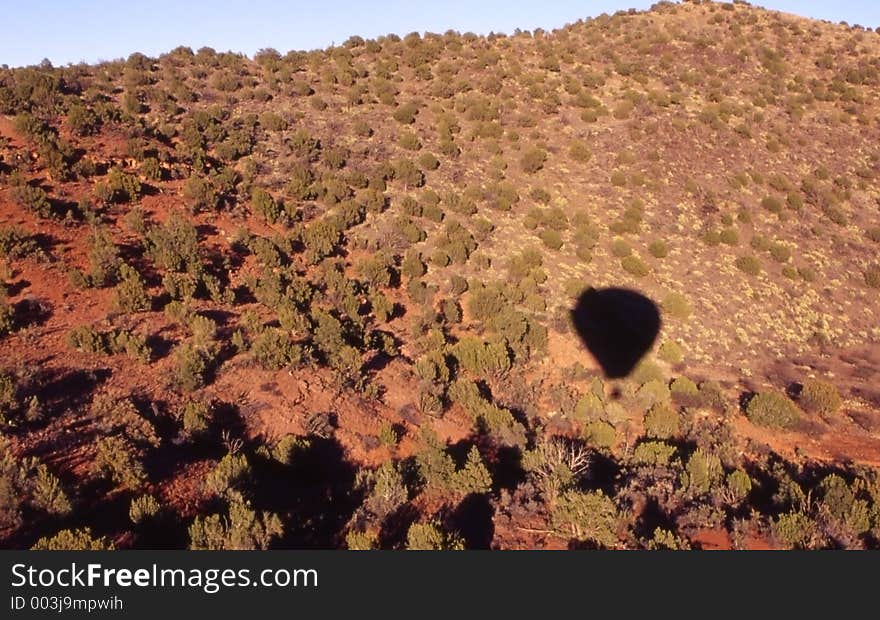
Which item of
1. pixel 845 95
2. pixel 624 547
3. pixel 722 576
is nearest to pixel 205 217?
pixel 624 547

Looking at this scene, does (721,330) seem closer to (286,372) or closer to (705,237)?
(705,237)

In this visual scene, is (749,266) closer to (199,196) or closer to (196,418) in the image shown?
(196,418)

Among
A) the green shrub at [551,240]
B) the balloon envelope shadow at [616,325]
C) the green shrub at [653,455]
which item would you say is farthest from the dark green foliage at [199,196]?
the green shrub at [653,455]

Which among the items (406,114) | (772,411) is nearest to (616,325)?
(772,411)

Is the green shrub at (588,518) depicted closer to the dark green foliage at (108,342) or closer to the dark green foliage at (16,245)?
the dark green foliage at (108,342)

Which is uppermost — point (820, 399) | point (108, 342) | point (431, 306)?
point (431, 306)

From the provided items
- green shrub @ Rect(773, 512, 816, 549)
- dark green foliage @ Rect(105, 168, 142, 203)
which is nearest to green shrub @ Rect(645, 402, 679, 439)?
green shrub @ Rect(773, 512, 816, 549)
